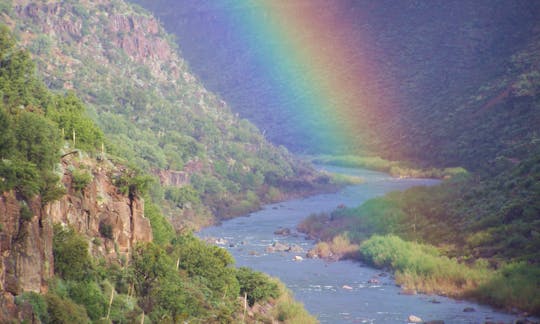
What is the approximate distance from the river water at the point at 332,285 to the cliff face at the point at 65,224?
2697 centimetres

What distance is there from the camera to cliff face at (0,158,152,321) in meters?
46.1

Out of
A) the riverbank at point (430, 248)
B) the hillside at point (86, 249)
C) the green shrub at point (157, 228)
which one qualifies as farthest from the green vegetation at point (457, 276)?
the green shrub at point (157, 228)

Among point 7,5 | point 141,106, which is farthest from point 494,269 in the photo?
point 7,5

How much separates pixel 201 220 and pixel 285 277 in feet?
165

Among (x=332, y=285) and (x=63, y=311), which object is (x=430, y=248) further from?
(x=63, y=311)

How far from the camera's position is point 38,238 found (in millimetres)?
49250

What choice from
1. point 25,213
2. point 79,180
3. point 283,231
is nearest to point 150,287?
point 79,180

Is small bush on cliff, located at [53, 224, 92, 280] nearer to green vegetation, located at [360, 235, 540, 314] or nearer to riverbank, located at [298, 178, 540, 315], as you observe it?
green vegetation, located at [360, 235, 540, 314]

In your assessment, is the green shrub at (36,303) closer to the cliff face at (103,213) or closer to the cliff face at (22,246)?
the cliff face at (22,246)

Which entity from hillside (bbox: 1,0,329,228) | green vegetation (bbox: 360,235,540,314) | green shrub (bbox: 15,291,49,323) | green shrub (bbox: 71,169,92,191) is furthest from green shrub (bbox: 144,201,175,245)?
hillside (bbox: 1,0,329,228)

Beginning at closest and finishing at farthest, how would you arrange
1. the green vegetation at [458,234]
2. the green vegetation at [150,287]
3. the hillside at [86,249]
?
1. the hillside at [86,249]
2. the green vegetation at [150,287]
3. the green vegetation at [458,234]

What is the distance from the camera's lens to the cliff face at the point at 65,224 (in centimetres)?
4612

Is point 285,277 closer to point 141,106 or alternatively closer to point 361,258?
point 361,258

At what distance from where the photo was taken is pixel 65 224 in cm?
5788
